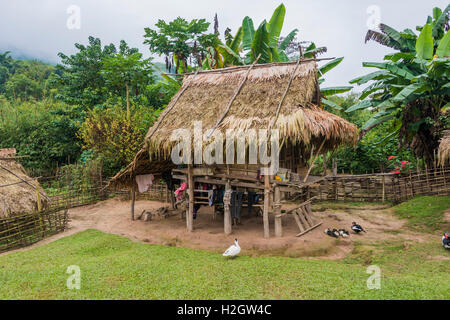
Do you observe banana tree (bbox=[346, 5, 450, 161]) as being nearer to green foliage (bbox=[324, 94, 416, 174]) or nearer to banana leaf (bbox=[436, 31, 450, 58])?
banana leaf (bbox=[436, 31, 450, 58])

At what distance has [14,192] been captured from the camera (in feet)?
27.1

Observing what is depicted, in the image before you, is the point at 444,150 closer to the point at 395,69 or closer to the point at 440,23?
the point at 395,69

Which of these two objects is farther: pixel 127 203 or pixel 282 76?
pixel 127 203

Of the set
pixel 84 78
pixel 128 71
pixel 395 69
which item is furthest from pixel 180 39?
pixel 395 69

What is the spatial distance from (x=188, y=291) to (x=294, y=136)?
441 centimetres

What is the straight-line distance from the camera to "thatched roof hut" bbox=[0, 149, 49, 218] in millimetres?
7811

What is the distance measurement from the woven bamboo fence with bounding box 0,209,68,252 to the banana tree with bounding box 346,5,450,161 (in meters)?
11.6

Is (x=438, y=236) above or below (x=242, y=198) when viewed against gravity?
below

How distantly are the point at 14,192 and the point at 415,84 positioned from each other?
13458 mm

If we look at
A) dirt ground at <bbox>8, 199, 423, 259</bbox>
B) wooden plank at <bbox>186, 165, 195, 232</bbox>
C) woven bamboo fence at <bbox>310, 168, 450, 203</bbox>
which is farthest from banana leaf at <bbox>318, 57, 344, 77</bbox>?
wooden plank at <bbox>186, 165, 195, 232</bbox>

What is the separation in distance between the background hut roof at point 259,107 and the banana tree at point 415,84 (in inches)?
143

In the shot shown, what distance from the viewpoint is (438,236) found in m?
7.70
